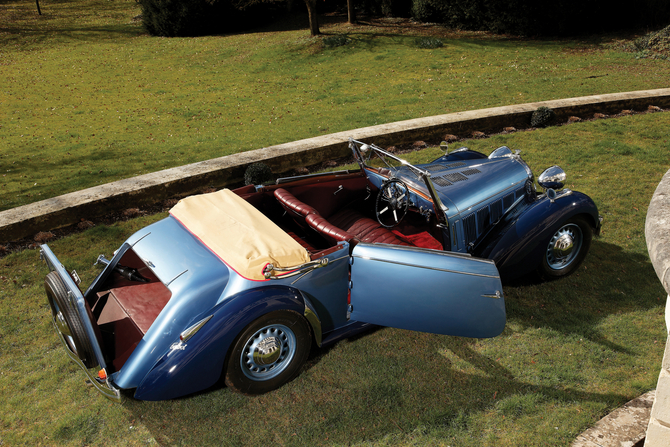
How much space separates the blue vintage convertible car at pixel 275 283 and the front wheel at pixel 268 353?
0.03 ft

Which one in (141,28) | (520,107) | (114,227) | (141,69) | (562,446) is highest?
(141,28)

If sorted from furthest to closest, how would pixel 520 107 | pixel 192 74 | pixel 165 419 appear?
pixel 192 74
pixel 520 107
pixel 165 419

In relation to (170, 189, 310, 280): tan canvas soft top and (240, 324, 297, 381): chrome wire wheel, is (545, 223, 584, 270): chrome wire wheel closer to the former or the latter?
(170, 189, 310, 280): tan canvas soft top

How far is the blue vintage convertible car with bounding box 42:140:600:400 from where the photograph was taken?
141 inches

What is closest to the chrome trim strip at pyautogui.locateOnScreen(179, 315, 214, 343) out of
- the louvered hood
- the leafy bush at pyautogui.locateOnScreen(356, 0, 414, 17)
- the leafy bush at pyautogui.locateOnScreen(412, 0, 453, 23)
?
the louvered hood

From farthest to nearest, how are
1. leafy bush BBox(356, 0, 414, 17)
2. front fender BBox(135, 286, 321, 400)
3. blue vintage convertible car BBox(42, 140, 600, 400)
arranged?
leafy bush BBox(356, 0, 414, 17)
blue vintage convertible car BBox(42, 140, 600, 400)
front fender BBox(135, 286, 321, 400)

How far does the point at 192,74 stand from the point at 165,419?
1386cm

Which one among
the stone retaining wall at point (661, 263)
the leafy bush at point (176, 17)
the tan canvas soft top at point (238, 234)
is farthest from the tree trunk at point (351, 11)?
the stone retaining wall at point (661, 263)

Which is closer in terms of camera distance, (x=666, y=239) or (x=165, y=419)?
(x=666, y=239)

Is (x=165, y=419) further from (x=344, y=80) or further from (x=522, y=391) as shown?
(x=344, y=80)

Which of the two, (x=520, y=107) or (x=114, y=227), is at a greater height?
(x=520, y=107)

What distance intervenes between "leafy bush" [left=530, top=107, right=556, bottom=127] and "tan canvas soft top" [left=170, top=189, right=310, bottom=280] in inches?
292

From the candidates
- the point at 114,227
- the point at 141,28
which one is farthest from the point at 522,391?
the point at 141,28

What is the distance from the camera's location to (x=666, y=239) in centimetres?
220
